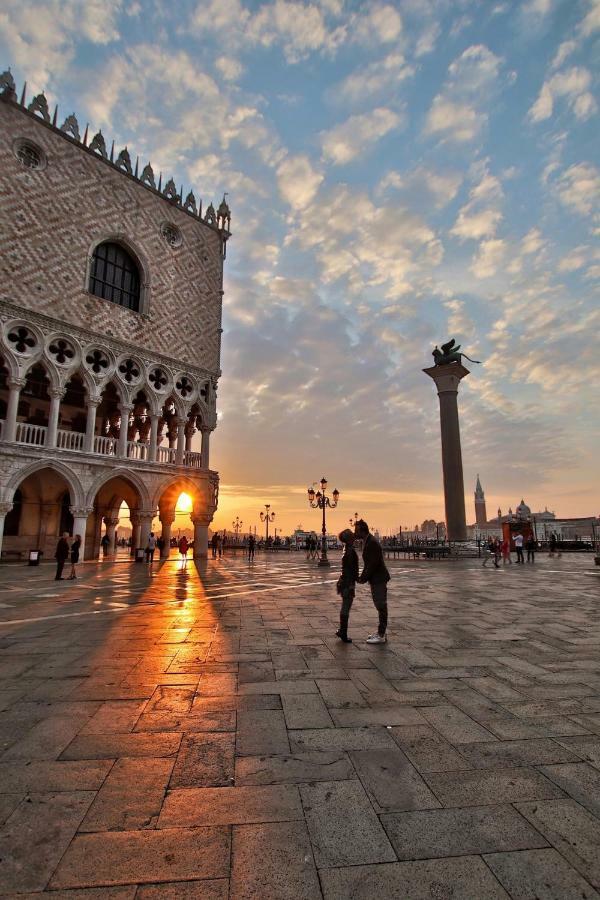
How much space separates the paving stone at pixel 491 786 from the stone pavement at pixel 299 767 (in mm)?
12

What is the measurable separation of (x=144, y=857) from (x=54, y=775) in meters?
1.03

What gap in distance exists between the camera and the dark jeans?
19.4 feet

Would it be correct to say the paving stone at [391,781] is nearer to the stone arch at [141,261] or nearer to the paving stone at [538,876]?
the paving stone at [538,876]

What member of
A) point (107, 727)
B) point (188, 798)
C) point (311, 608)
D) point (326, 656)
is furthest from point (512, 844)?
point (311, 608)

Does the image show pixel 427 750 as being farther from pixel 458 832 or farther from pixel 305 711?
pixel 305 711

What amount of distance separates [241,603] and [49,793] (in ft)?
23.4

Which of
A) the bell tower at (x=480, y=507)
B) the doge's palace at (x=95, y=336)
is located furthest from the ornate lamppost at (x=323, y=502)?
the bell tower at (x=480, y=507)

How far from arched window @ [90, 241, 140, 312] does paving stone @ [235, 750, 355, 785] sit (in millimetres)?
24788

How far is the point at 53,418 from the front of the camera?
798 inches

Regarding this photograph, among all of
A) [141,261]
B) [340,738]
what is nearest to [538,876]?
[340,738]

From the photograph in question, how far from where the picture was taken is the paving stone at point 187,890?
1.67 metres

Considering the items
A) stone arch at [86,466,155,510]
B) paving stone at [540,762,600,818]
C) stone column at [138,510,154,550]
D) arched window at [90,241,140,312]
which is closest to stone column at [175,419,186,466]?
stone arch at [86,466,155,510]

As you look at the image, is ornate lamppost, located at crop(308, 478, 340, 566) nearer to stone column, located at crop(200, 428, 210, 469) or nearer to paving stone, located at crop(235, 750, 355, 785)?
stone column, located at crop(200, 428, 210, 469)

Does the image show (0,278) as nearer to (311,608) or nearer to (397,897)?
(311,608)
